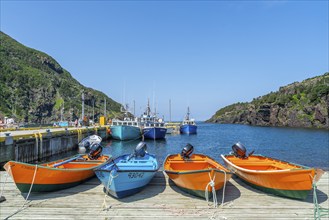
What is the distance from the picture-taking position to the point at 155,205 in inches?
314

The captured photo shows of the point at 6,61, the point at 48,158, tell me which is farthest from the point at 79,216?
the point at 6,61

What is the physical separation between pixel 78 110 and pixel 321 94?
385 feet

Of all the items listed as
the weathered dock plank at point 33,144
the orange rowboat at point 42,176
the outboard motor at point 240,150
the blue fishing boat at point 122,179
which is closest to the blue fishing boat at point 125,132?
the weathered dock plank at point 33,144

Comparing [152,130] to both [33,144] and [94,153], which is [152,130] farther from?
[94,153]

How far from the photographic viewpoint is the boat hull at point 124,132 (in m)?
47.7

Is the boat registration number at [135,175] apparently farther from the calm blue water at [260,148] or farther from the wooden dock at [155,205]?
the calm blue water at [260,148]

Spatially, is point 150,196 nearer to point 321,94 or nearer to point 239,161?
point 239,161

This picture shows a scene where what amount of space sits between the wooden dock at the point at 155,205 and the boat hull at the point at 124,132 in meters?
38.0

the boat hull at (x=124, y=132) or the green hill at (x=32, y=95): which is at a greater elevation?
the green hill at (x=32, y=95)

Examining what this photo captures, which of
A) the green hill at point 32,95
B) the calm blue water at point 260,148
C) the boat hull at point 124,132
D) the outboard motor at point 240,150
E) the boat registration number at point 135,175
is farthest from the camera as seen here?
the green hill at point 32,95

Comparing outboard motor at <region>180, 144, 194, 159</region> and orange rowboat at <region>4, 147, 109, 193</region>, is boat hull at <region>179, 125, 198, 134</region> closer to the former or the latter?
outboard motor at <region>180, 144, 194, 159</region>

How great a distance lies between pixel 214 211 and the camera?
749 centimetres

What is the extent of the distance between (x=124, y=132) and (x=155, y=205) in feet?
133

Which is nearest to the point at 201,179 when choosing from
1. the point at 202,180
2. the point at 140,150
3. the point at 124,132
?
the point at 202,180
